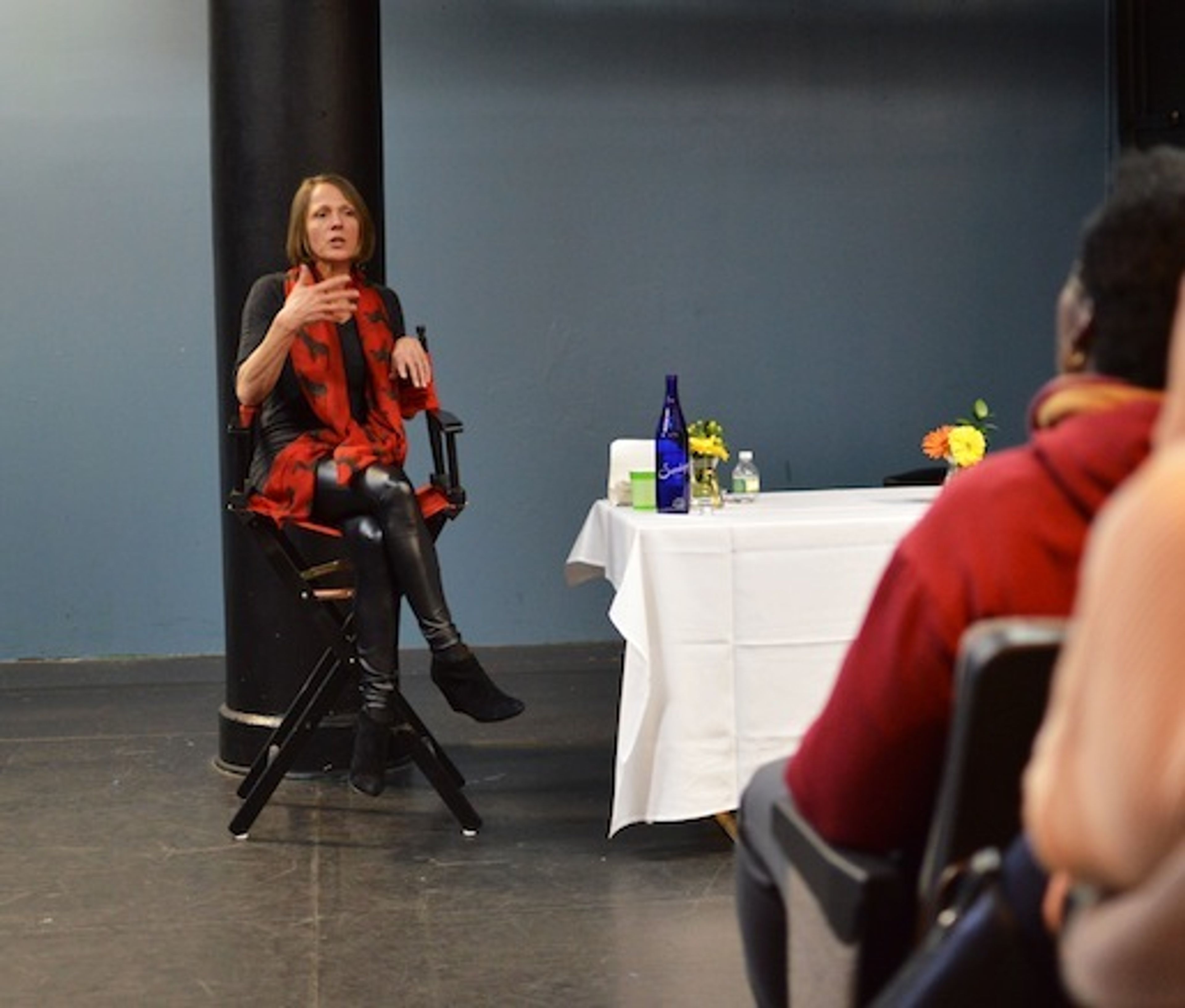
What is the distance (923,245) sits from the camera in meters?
6.84

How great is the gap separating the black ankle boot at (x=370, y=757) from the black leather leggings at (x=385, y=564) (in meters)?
0.05

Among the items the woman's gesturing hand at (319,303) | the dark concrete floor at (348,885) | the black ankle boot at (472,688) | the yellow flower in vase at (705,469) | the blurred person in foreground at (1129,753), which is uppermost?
the woman's gesturing hand at (319,303)

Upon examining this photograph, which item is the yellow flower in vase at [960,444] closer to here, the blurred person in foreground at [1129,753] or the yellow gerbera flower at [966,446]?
the yellow gerbera flower at [966,446]

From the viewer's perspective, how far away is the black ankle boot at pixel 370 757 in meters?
4.23

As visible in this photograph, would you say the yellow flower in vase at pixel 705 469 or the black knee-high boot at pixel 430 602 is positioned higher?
the yellow flower in vase at pixel 705 469

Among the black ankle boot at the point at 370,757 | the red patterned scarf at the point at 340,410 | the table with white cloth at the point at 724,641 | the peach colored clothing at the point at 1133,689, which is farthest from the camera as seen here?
the red patterned scarf at the point at 340,410

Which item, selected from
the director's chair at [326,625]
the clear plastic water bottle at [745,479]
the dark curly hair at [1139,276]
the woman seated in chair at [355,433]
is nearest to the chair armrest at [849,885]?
the dark curly hair at [1139,276]

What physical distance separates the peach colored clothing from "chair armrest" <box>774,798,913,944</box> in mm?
720

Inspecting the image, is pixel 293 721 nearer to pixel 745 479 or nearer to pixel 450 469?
pixel 450 469


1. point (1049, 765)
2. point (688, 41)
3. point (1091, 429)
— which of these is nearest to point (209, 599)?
point (688, 41)

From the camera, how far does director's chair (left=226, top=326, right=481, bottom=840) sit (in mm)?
4355

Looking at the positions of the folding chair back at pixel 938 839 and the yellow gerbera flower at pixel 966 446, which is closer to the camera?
the folding chair back at pixel 938 839

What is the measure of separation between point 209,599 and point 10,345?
3.43 ft

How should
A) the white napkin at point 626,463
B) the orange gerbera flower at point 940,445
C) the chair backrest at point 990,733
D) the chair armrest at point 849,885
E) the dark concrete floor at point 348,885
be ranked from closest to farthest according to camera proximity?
the chair backrest at point 990,733 → the chair armrest at point 849,885 → the dark concrete floor at point 348,885 → the white napkin at point 626,463 → the orange gerbera flower at point 940,445
